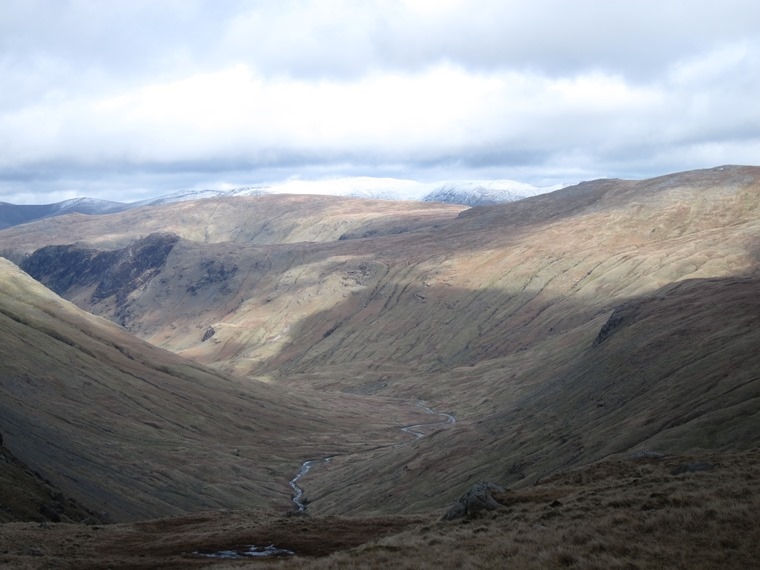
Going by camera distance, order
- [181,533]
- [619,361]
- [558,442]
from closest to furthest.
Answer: [181,533], [558,442], [619,361]

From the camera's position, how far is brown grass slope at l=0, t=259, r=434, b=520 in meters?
98.2

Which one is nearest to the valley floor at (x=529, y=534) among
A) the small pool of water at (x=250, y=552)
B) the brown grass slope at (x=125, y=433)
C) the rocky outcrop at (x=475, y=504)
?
the small pool of water at (x=250, y=552)

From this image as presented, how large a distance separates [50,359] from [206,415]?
41.6 m

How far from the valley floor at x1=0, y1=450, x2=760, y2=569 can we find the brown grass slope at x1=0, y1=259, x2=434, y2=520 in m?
41.0

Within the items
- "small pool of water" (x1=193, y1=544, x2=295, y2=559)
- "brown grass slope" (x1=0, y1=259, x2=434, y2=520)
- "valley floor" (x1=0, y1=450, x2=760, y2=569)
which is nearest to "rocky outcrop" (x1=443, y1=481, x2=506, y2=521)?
"valley floor" (x1=0, y1=450, x2=760, y2=569)

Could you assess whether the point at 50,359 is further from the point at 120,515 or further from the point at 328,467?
the point at 120,515

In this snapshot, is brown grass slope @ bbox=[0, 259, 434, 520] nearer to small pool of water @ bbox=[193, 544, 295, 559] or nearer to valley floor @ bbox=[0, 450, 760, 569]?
valley floor @ bbox=[0, 450, 760, 569]

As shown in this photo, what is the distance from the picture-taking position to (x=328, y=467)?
155500mm

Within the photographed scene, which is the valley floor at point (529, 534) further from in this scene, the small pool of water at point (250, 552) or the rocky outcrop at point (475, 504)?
the rocky outcrop at point (475, 504)

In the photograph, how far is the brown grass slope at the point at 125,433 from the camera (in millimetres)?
98250

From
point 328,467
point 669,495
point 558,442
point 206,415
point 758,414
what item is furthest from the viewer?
point 206,415

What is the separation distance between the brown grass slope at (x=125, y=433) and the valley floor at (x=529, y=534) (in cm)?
4100

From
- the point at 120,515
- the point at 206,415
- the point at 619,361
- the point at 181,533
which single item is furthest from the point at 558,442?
the point at 206,415

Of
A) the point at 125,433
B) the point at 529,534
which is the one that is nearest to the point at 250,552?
the point at 529,534
